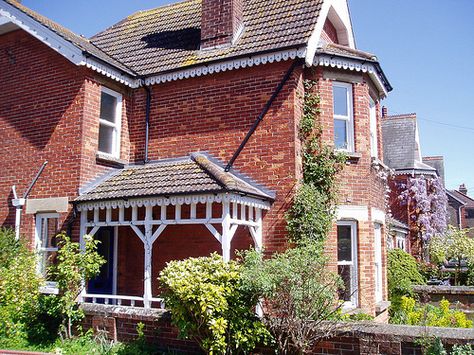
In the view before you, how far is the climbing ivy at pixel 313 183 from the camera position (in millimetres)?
10797

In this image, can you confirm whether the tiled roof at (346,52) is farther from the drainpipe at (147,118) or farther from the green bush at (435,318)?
the green bush at (435,318)

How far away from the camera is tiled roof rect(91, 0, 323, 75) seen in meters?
12.3

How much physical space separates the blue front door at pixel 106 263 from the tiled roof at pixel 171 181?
1.65m

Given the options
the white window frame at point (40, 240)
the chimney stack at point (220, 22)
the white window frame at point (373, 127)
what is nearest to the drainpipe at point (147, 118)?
the chimney stack at point (220, 22)

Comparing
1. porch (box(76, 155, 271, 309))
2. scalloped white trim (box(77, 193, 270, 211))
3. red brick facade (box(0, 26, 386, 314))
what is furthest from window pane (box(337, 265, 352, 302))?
scalloped white trim (box(77, 193, 270, 211))

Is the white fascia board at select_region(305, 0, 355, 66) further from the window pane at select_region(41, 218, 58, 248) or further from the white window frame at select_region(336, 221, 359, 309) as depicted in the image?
the window pane at select_region(41, 218, 58, 248)

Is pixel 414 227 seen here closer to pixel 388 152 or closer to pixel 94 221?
pixel 388 152

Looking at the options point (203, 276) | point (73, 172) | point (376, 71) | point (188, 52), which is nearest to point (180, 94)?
point (188, 52)

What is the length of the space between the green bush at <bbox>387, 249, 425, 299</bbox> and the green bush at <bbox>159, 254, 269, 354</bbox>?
324 inches

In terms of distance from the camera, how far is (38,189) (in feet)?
42.1

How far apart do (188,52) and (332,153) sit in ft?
17.8

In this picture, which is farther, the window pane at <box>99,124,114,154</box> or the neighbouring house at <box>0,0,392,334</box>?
the window pane at <box>99,124,114,154</box>

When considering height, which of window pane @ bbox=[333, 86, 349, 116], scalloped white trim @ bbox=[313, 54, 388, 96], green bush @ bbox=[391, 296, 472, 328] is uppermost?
scalloped white trim @ bbox=[313, 54, 388, 96]

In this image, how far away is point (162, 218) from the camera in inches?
417
